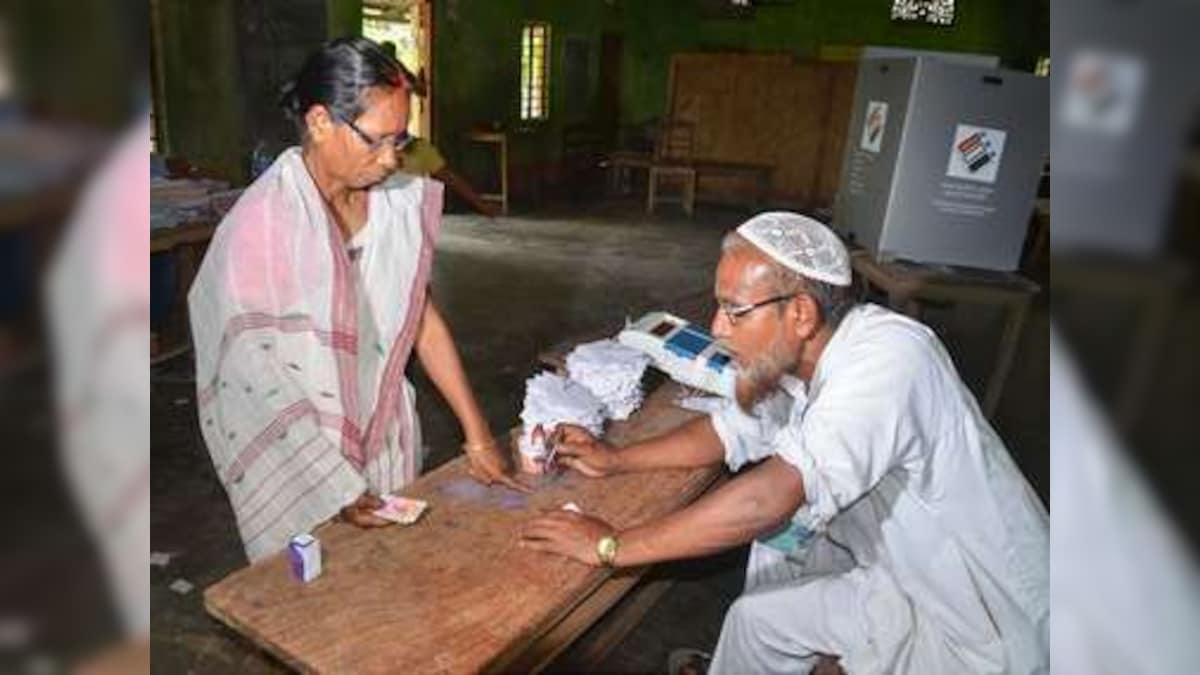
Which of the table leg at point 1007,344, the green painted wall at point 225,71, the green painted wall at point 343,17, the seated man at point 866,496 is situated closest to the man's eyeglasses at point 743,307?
the seated man at point 866,496

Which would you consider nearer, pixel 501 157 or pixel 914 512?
pixel 914 512

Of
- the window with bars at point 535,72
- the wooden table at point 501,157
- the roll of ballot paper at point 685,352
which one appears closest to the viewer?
the roll of ballot paper at point 685,352

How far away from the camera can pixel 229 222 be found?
1.65 metres

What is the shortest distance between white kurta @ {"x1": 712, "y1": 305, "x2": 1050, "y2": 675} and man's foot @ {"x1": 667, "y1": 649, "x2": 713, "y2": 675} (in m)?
0.73

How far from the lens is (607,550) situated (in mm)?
1648

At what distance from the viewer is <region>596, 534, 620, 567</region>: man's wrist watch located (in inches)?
64.5

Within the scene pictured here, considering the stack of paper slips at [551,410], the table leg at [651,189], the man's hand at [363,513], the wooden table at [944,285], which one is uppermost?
A: the wooden table at [944,285]

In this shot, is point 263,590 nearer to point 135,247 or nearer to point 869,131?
point 135,247

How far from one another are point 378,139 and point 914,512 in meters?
1.38

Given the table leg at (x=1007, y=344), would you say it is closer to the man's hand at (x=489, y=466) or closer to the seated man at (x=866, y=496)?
the seated man at (x=866, y=496)

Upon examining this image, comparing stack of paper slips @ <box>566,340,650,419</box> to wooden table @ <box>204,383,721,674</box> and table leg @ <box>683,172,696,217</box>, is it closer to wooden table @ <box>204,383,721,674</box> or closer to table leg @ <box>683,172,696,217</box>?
wooden table @ <box>204,383,721,674</box>

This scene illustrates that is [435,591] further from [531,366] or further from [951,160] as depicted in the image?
[531,366]

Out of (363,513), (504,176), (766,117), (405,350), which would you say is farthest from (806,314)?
(766,117)

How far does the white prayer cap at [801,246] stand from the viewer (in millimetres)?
1748
